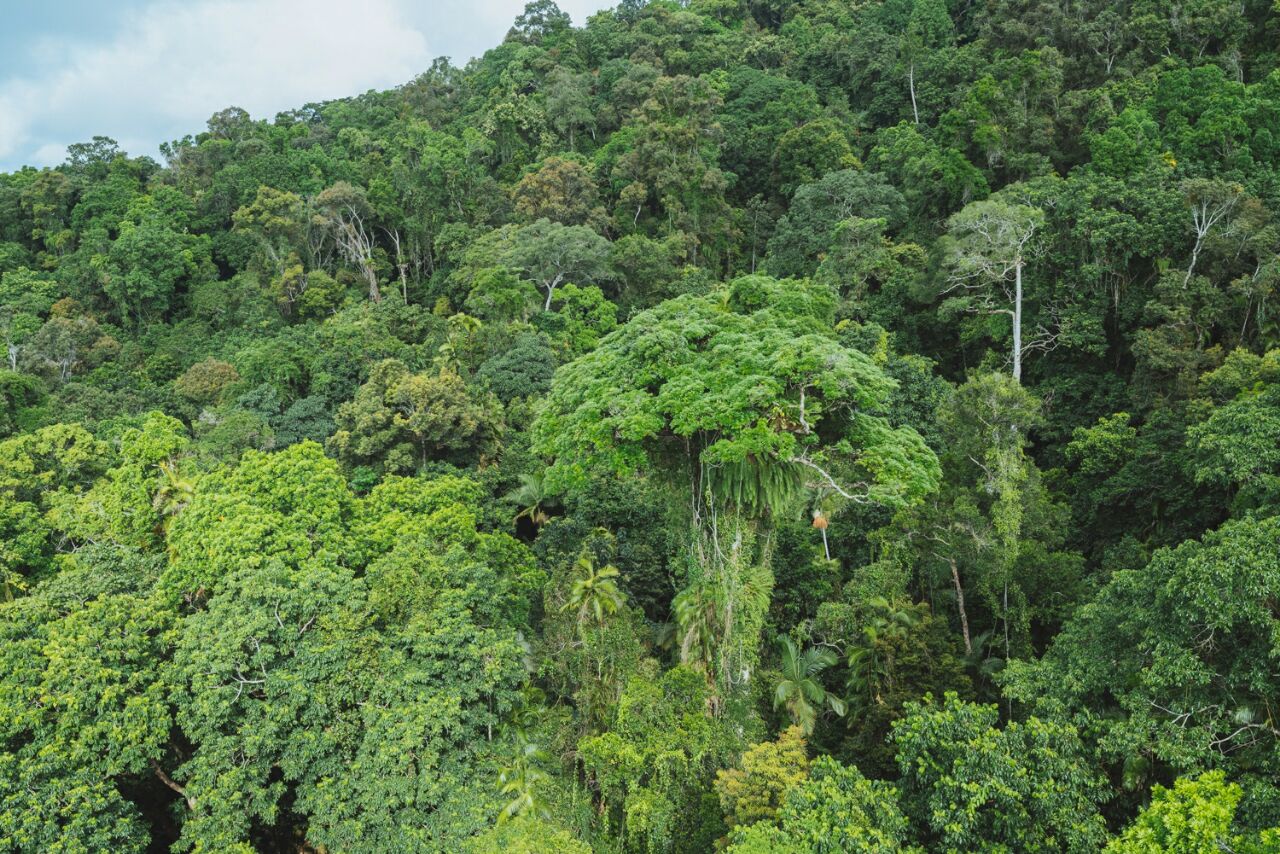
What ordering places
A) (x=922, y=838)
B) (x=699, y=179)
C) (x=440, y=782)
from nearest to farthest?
(x=922, y=838), (x=440, y=782), (x=699, y=179)

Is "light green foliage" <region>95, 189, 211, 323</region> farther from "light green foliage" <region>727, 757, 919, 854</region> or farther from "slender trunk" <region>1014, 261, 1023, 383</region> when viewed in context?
"light green foliage" <region>727, 757, 919, 854</region>

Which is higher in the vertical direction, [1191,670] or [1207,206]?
[1207,206]

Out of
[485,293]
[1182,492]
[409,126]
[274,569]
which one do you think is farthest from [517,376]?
[409,126]

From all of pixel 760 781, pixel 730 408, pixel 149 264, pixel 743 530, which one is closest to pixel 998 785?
pixel 760 781

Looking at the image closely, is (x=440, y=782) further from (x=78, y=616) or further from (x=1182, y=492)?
(x=1182, y=492)

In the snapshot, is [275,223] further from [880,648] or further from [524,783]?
[880,648]

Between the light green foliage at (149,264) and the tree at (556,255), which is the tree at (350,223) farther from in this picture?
the tree at (556,255)

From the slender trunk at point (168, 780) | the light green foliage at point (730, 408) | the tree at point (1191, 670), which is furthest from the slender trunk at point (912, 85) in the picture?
the slender trunk at point (168, 780)
